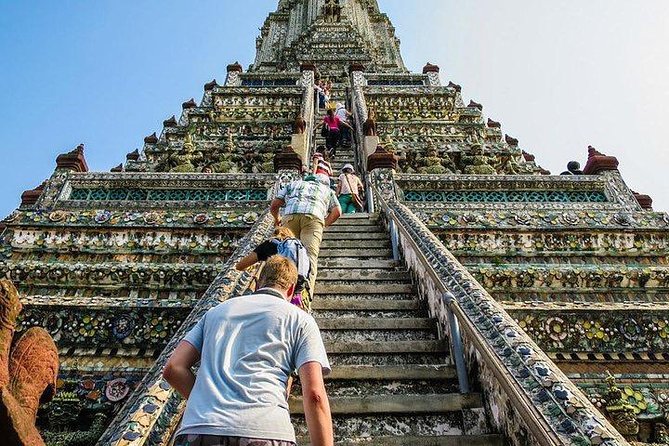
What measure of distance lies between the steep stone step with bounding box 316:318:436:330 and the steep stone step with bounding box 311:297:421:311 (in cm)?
34

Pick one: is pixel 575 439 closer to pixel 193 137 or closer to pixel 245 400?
pixel 245 400

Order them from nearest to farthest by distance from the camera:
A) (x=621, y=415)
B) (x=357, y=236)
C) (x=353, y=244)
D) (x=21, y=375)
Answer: (x=21, y=375) → (x=621, y=415) → (x=353, y=244) → (x=357, y=236)

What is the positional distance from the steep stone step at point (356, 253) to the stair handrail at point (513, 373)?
172 centimetres

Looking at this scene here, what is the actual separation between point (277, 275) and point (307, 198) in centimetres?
270

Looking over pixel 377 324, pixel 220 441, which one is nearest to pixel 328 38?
pixel 377 324

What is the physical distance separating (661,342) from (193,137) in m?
10.7

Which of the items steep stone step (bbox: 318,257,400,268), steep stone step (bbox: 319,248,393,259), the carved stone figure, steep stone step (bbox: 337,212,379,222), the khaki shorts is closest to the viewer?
the khaki shorts

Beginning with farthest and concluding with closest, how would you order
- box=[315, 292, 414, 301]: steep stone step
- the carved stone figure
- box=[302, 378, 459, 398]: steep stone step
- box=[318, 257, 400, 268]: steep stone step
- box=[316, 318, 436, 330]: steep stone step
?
box=[318, 257, 400, 268]: steep stone step < box=[315, 292, 414, 301]: steep stone step < box=[316, 318, 436, 330]: steep stone step < box=[302, 378, 459, 398]: steep stone step < the carved stone figure

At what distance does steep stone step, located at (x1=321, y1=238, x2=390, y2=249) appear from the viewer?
6.80 m

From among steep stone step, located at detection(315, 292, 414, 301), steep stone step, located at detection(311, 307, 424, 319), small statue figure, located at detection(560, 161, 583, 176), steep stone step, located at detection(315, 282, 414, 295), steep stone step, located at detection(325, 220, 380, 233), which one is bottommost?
steep stone step, located at detection(311, 307, 424, 319)

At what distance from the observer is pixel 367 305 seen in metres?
4.92

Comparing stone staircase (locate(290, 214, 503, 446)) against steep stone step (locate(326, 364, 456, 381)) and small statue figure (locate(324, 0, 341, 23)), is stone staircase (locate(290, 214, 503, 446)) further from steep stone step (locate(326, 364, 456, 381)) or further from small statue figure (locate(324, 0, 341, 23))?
small statue figure (locate(324, 0, 341, 23))

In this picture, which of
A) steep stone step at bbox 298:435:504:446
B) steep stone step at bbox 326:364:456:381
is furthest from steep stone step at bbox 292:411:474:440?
steep stone step at bbox 326:364:456:381

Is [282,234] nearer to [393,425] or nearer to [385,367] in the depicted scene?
[385,367]
